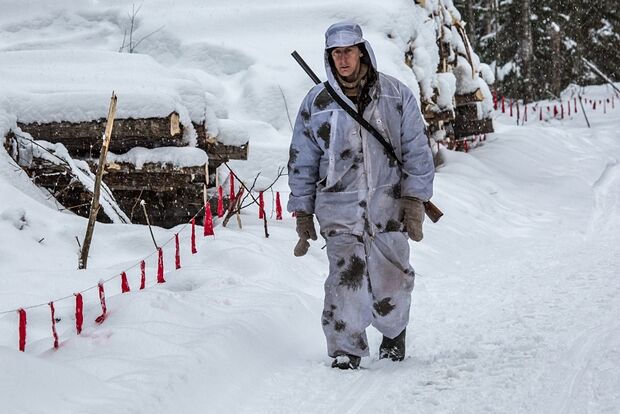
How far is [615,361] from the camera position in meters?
4.18

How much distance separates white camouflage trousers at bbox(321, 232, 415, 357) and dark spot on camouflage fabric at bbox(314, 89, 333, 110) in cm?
79

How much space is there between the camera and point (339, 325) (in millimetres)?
4699

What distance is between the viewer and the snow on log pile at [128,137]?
872 centimetres

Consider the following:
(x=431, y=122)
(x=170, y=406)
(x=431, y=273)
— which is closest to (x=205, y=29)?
(x=431, y=122)

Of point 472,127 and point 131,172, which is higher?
point 131,172

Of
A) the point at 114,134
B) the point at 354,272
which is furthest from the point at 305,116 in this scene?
Result: the point at 114,134

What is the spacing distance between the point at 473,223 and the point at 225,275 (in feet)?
18.8

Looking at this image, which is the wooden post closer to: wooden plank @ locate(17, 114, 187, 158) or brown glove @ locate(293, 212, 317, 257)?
brown glove @ locate(293, 212, 317, 257)

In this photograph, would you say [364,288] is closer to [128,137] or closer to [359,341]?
[359,341]

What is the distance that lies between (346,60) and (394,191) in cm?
83

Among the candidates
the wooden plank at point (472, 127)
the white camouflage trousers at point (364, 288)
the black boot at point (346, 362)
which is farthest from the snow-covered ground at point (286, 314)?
the wooden plank at point (472, 127)

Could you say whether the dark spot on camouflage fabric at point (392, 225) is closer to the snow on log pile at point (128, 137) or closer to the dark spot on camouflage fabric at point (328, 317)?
the dark spot on camouflage fabric at point (328, 317)

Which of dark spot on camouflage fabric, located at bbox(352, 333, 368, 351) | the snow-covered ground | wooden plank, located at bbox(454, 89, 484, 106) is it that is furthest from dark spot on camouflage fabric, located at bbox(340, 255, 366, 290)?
wooden plank, located at bbox(454, 89, 484, 106)

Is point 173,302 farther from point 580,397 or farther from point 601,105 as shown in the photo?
point 601,105
